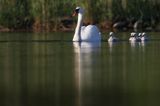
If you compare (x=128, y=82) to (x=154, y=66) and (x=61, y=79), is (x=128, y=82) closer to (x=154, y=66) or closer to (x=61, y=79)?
(x=61, y=79)

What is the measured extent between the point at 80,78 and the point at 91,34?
→ 19245mm

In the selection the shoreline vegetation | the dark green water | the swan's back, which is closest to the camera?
the dark green water

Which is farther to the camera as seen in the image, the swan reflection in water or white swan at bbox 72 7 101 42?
white swan at bbox 72 7 101 42

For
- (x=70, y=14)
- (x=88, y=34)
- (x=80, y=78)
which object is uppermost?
(x=70, y=14)

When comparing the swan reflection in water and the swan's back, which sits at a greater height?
the swan's back

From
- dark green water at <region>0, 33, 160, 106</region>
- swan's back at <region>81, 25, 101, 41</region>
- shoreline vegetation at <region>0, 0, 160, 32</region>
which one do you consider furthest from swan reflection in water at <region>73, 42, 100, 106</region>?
shoreline vegetation at <region>0, 0, 160, 32</region>

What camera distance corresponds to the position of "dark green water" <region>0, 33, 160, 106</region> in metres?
15.4

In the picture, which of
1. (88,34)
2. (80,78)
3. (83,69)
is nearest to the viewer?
(80,78)

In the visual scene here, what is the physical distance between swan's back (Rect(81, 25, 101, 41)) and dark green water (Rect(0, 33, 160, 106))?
9001 millimetres

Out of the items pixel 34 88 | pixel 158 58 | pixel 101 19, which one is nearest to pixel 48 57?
pixel 158 58

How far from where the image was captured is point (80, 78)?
19047mm

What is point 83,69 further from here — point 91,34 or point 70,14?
point 70,14

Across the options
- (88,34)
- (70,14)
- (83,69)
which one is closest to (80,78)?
(83,69)

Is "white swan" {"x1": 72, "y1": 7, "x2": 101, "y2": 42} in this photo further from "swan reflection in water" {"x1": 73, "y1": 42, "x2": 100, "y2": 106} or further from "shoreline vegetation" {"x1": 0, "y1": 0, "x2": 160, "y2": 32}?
"shoreline vegetation" {"x1": 0, "y1": 0, "x2": 160, "y2": 32}
